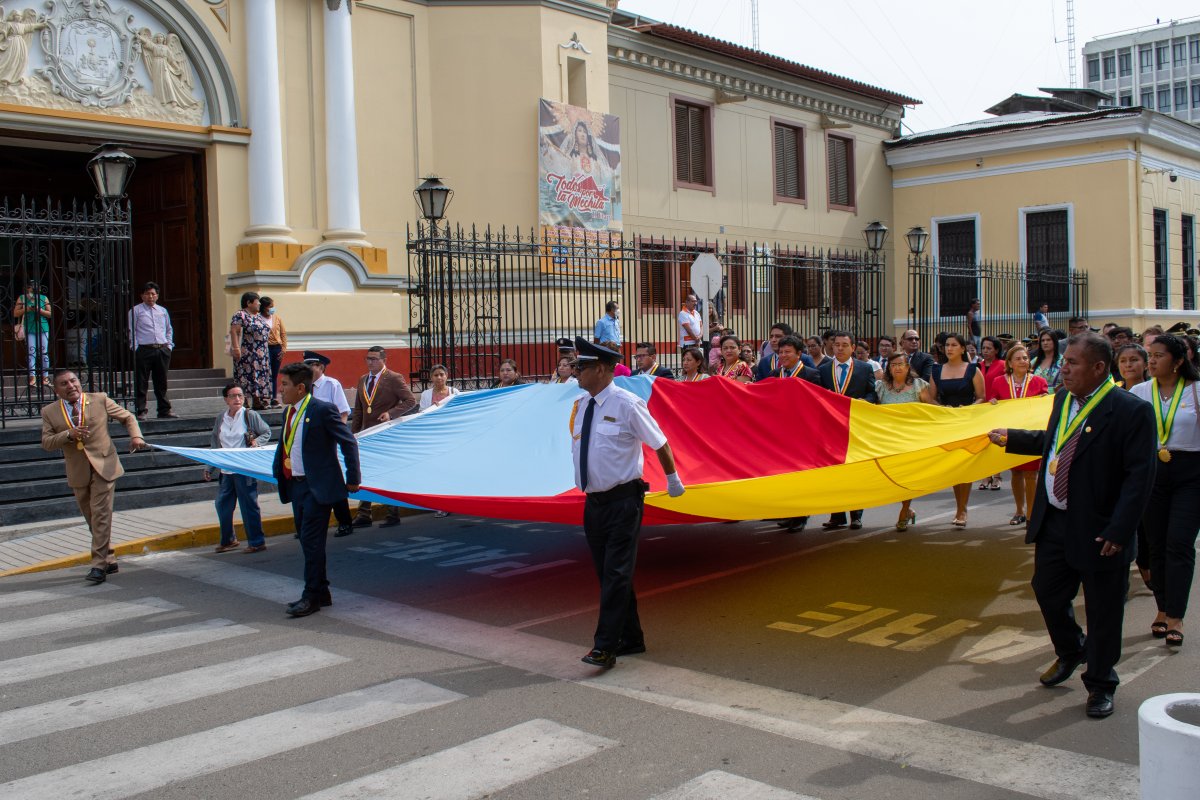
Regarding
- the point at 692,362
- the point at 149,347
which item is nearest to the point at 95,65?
the point at 149,347

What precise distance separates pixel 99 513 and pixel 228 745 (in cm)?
498

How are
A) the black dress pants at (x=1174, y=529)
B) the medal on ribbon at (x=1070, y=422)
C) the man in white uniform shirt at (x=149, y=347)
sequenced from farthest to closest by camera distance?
1. the man in white uniform shirt at (x=149, y=347)
2. the black dress pants at (x=1174, y=529)
3. the medal on ribbon at (x=1070, y=422)

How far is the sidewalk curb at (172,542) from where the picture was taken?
1018cm

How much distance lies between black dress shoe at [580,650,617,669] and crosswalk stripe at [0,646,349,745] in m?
1.55

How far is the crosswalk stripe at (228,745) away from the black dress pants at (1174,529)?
4374mm

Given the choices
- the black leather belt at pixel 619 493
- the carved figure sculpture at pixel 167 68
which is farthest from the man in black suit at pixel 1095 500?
the carved figure sculpture at pixel 167 68

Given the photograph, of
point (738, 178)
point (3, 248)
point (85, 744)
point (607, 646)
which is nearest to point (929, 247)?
point (738, 178)

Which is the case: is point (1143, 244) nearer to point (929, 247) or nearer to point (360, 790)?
point (929, 247)

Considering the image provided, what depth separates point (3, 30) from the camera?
51.3ft

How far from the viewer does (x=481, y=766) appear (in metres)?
5.07

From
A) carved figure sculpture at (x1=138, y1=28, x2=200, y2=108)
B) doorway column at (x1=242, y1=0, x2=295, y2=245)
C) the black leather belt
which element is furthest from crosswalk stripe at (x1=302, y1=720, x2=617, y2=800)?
carved figure sculpture at (x1=138, y1=28, x2=200, y2=108)

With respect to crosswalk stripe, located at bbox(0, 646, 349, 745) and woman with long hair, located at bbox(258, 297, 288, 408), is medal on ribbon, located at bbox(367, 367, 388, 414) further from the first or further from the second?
crosswalk stripe, located at bbox(0, 646, 349, 745)

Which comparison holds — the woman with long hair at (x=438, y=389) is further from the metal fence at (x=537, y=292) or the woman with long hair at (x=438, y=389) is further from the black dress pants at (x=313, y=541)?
the black dress pants at (x=313, y=541)

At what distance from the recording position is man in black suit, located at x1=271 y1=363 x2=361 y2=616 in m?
8.21
